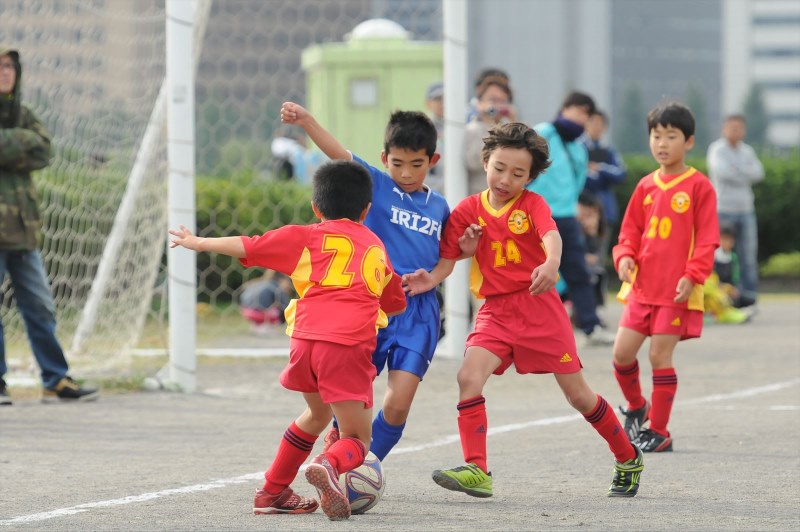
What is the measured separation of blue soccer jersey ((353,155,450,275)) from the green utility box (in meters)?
12.2

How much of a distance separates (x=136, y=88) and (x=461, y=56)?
291 cm

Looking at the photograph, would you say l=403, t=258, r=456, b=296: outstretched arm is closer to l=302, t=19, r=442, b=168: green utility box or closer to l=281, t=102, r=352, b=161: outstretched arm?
l=281, t=102, r=352, b=161: outstretched arm

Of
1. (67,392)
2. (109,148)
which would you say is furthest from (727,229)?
(67,392)

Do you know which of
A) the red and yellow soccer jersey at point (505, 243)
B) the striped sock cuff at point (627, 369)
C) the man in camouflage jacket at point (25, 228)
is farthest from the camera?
the man in camouflage jacket at point (25, 228)

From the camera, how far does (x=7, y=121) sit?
346 inches

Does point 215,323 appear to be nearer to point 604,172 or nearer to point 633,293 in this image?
point 604,172

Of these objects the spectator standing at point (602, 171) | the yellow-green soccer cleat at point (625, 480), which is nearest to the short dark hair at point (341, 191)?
the yellow-green soccer cleat at point (625, 480)

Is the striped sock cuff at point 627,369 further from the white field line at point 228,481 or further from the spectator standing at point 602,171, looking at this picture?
the spectator standing at point 602,171

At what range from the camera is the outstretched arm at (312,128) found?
561cm

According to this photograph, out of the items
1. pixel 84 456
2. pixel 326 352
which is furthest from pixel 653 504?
pixel 84 456

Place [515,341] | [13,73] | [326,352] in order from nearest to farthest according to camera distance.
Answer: [326,352]
[515,341]
[13,73]

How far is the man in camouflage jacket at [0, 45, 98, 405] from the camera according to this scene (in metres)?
8.62

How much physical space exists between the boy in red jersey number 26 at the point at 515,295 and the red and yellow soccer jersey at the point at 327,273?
475mm

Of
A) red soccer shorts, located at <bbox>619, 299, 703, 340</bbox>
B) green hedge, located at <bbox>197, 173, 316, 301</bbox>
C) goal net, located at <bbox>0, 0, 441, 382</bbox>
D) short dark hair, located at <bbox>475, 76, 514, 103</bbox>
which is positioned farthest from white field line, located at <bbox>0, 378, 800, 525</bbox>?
green hedge, located at <bbox>197, 173, 316, 301</bbox>
